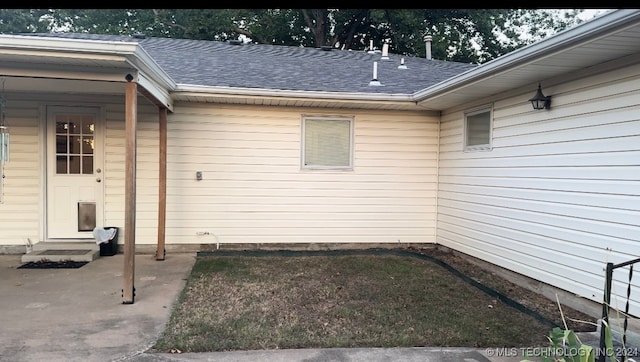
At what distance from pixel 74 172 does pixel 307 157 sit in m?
3.55

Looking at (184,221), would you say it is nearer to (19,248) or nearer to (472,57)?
(19,248)

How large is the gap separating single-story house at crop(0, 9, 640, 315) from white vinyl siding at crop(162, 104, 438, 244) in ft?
0.07

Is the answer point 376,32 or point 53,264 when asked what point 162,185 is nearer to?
point 53,264

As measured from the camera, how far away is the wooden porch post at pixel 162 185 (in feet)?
19.3

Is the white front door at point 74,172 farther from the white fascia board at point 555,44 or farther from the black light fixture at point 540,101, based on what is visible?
the black light fixture at point 540,101

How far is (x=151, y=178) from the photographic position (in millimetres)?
6445

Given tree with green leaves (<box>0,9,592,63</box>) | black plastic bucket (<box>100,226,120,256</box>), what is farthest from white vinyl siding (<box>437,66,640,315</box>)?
tree with green leaves (<box>0,9,592,63</box>)

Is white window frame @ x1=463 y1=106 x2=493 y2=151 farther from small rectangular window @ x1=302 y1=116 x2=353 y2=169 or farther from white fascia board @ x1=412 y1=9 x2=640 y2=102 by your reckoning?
small rectangular window @ x1=302 y1=116 x2=353 y2=169

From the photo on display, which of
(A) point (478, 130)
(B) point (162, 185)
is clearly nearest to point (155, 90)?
(B) point (162, 185)

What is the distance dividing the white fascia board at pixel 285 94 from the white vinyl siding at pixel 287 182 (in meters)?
0.50

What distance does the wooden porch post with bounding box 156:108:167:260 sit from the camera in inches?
232

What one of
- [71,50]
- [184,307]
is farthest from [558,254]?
[71,50]

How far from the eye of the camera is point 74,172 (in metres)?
6.32

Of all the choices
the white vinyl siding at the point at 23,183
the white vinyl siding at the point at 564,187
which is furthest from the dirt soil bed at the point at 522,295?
the white vinyl siding at the point at 23,183
